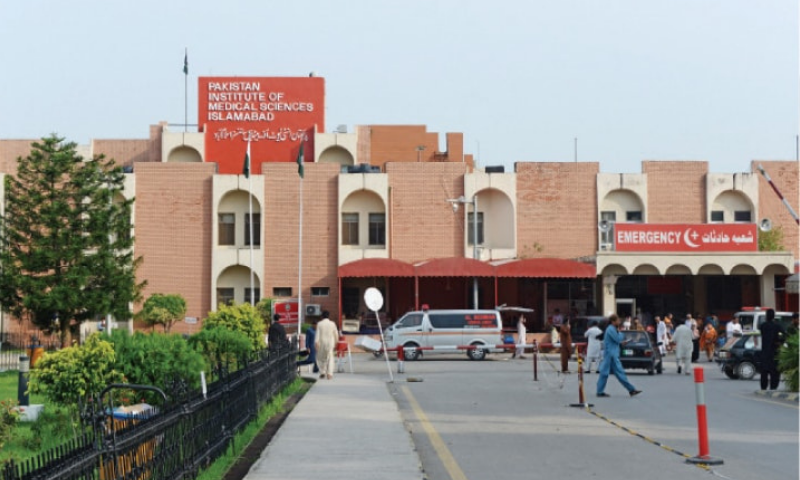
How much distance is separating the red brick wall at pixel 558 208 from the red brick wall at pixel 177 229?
16761 millimetres

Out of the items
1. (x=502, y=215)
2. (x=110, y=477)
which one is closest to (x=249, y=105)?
(x=502, y=215)

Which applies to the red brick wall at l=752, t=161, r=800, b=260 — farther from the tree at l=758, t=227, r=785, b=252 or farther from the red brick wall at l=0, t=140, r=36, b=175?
the red brick wall at l=0, t=140, r=36, b=175

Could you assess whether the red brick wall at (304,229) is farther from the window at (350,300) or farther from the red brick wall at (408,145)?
the red brick wall at (408,145)

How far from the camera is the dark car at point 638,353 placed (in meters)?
32.1

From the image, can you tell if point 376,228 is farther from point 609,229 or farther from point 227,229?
point 609,229

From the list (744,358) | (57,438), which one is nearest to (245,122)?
(744,358)

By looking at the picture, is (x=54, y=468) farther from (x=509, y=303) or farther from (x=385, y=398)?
(x=509, y=303)

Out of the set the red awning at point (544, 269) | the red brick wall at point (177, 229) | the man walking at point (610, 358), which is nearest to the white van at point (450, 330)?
the red awning at point (544, 269)

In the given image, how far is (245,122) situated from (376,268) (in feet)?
58.0

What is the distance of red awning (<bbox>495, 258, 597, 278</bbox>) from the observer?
5031cm

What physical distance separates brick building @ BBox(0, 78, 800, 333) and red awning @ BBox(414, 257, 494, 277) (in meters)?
4.17

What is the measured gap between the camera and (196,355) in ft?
49.8

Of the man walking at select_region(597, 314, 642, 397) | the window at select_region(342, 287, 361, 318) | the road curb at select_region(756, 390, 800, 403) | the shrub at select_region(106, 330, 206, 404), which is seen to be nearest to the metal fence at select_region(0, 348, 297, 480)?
the shrub at select_region(106, 330, 206, 404)

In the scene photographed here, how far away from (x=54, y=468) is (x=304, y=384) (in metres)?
20.8
